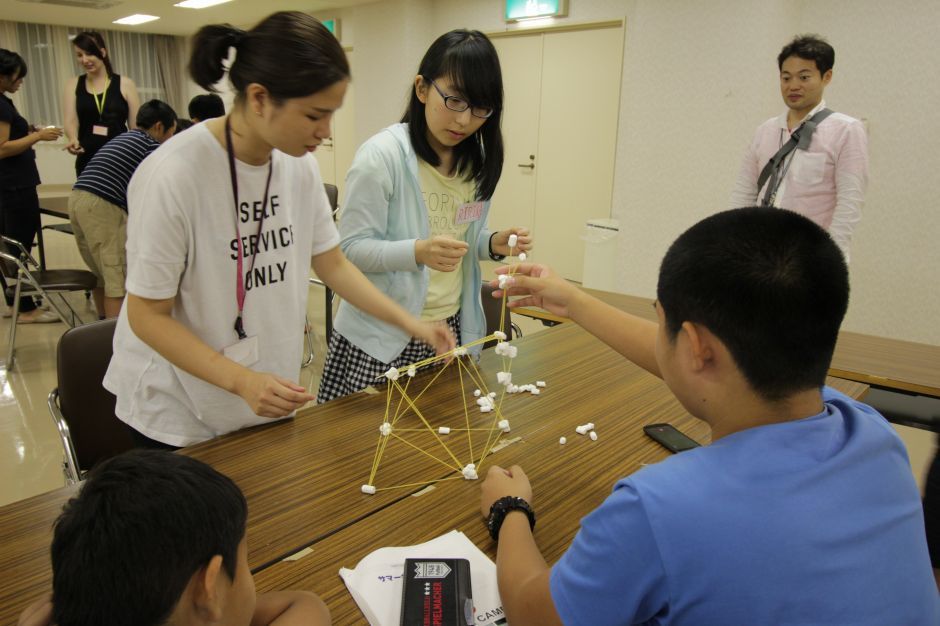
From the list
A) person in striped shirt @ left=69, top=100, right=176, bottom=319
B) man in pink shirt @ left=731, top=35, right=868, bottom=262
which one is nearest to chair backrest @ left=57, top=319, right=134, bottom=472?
person in striped shirt @ left=69, top=100, right=176, bottom=319

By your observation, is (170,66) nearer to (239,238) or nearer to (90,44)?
(90,44)

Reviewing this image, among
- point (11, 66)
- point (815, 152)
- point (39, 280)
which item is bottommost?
point (39, 280)

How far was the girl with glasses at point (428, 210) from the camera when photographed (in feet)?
5.65

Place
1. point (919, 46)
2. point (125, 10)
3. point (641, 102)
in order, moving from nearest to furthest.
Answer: point (919, 46)
point (641, 102)
point (125, 10)

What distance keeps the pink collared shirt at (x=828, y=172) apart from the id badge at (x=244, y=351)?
2.85 m

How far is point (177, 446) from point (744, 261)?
127 cm

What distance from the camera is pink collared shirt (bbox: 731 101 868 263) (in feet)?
10.2

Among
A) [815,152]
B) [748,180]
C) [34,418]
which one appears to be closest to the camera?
[815,152]

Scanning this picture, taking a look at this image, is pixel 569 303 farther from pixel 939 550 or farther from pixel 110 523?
pixel 110 523

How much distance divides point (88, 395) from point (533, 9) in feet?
18.5

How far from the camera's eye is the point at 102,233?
3.79 meters

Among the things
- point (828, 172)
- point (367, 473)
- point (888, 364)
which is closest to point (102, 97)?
point (367, 473)

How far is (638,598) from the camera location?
0.75 metres

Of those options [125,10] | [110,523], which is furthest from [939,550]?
[125,10]
